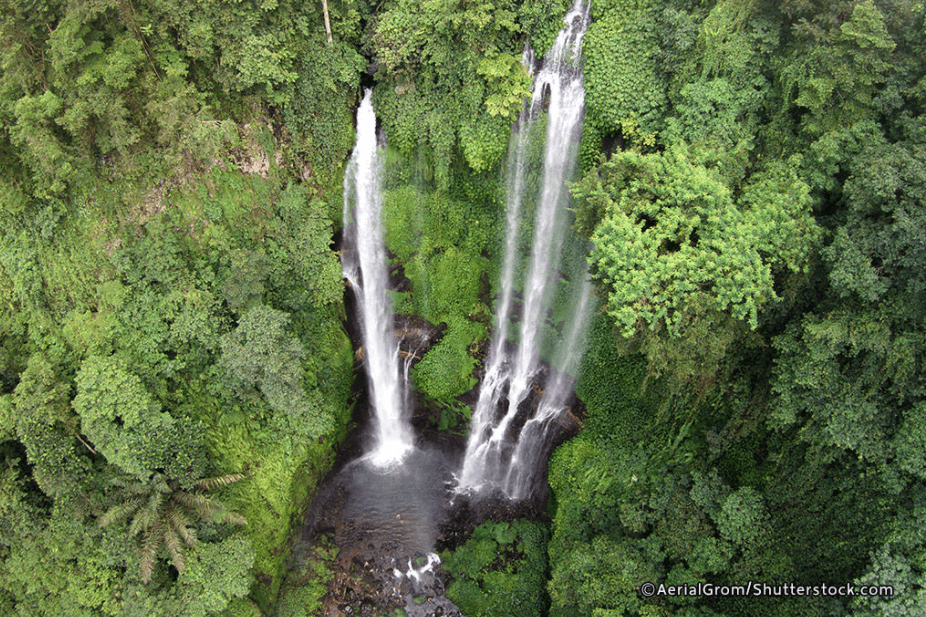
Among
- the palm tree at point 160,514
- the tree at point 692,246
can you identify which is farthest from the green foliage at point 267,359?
the tree at point 692,246

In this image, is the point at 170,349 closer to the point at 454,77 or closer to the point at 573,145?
the point at 454,77

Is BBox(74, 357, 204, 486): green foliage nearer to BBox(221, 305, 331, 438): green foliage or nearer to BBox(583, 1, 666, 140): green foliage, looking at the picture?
BBox(221, 305, 331, 438): green foliage

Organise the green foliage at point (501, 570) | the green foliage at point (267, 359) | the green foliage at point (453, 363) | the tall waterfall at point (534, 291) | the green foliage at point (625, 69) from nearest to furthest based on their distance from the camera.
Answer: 1. the green foliage at point (267, 359)
2. the green foliage at point (625, 69)
3. the tall waterfall at point (534, 291)
4. the green foliage at point (501, 570)
5. the green foliage at point (453, 363)

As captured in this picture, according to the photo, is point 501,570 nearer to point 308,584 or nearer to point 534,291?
point 308,584

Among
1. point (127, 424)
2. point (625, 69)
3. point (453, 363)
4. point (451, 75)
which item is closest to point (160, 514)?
point (127, 424)

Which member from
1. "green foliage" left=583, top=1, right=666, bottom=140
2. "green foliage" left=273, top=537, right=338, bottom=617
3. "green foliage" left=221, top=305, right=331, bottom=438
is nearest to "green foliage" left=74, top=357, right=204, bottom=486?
"green foliage" left=221, top=305, right=331, bottom=438

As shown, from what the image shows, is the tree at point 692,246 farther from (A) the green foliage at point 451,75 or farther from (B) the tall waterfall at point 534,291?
(A) the green foliage at point 451,75
